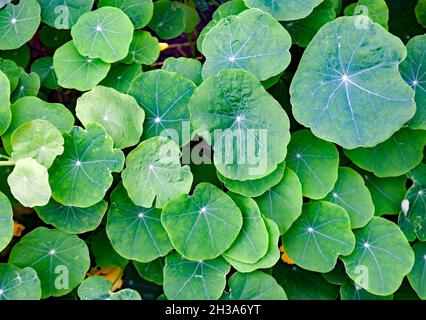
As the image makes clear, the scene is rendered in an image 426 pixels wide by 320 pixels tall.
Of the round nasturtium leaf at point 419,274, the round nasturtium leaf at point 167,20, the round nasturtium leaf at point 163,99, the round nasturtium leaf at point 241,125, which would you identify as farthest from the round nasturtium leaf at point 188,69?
the round nasturtium leaf at point 419,274

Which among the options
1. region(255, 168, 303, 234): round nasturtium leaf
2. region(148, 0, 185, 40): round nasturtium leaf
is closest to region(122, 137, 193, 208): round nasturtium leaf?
region(255, 168, 303, 234): round nasturtium leaf

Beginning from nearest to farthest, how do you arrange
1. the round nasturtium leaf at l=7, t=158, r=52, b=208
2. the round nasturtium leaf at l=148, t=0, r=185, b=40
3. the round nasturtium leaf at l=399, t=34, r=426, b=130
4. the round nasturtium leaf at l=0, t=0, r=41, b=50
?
the round nasturtium leaf at l=7, t=158, r=52, b=208
the round nasturtium leaf at l=399, t=34, r=426, b=130
the round nasturtium leaf at l=0, t=0, r=41, b=50
the round nasturtium leaf at l=148, t=0, r=185, b=40

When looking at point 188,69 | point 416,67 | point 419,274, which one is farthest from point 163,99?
point 419,274

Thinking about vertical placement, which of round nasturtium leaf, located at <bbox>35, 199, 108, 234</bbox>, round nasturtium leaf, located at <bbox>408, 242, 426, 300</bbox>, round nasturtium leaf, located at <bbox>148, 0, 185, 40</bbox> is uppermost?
round nasturtium leaf, located at <bbox>148, 0, 185, 40</bbox>

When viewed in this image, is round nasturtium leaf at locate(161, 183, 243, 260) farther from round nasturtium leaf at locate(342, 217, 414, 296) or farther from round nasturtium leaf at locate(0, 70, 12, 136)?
round nasturtium leaf at locate(0, 70, 12, 136)

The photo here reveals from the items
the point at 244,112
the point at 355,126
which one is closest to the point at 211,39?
the point at 244,112

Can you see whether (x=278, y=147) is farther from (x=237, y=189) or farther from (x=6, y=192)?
(x=6, y=192)
